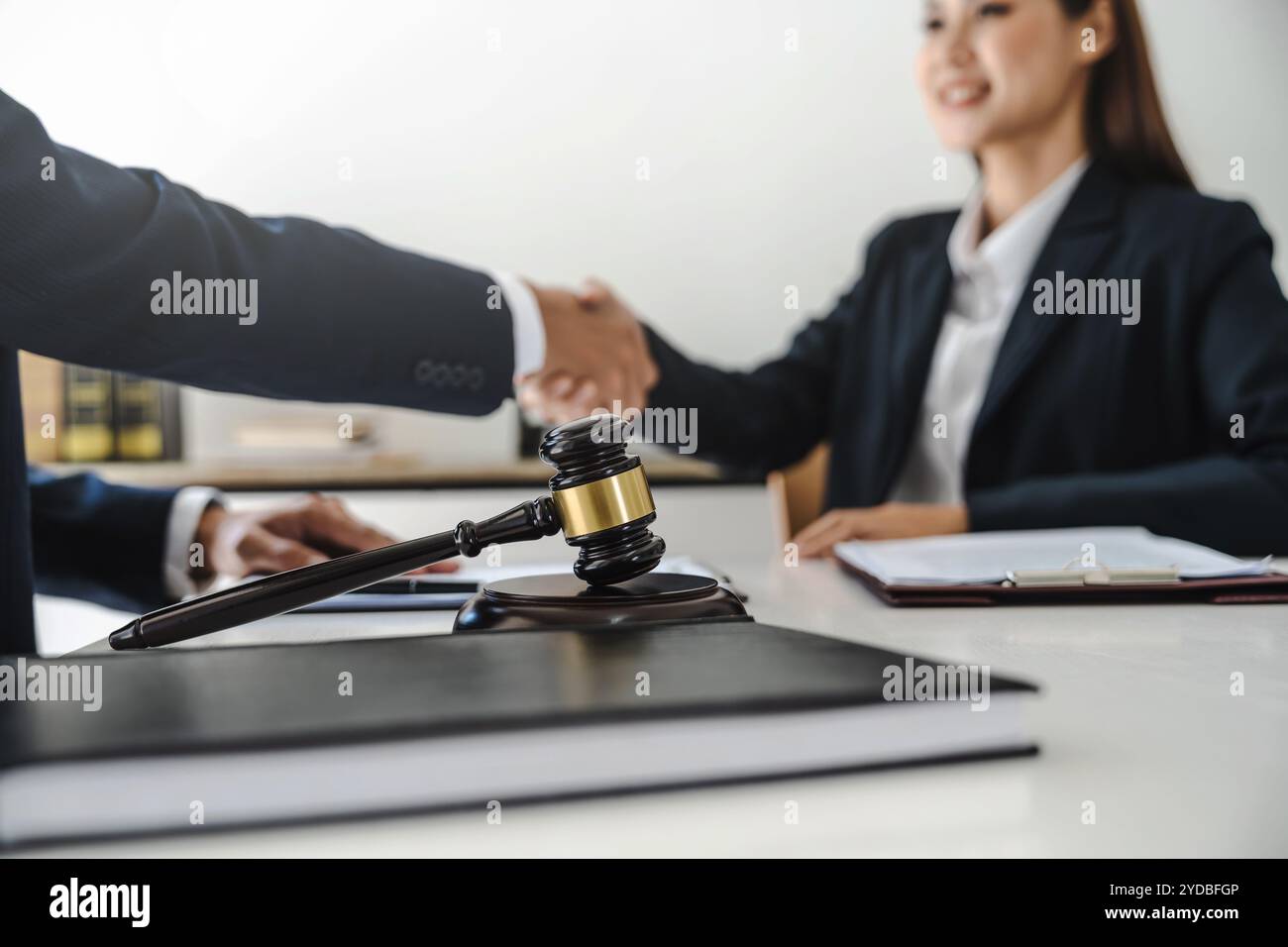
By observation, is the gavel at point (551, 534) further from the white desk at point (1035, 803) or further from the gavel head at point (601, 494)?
the white desk at point (1035, 803)

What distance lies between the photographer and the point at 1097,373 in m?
1.47

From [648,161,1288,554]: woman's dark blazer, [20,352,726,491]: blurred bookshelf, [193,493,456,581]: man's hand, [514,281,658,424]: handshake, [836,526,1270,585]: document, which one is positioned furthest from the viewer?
[20,352,726,491]: blurred bookshelf

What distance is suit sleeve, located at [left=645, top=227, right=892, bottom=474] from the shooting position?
4.76 feet

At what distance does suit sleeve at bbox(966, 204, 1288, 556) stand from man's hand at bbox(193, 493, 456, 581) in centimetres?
66

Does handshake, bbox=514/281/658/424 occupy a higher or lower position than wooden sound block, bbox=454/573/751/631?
higher

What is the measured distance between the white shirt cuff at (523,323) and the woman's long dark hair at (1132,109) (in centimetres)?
122

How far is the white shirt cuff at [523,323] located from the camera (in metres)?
0.82

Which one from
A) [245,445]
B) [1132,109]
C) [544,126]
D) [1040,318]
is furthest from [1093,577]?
[544,126]

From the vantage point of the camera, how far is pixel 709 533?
98.1 inches

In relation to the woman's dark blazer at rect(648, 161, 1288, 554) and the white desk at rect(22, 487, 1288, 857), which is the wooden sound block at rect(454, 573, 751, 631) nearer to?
the white desk at rect(22, 487, 1288, 857)

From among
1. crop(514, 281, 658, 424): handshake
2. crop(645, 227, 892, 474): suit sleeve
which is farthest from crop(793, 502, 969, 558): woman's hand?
crop(645, 227, 892, 474): suit sleeve

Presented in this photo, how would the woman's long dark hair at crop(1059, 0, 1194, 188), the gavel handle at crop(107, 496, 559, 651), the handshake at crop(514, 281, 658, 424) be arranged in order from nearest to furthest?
1. the gavel handle at crop(107, 496, 559, 651)
2. the handshake at crop(514, 281, 658, 424)
3. the woman's long dark hair at crop(1059, 0, 1194, 188)

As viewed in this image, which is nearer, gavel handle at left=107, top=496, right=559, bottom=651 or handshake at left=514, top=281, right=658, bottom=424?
gavel handle at left=107, top=496, right=559, bottom=651

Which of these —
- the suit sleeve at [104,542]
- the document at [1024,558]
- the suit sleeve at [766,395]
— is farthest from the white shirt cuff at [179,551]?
the suit sleeve at [766,395]
